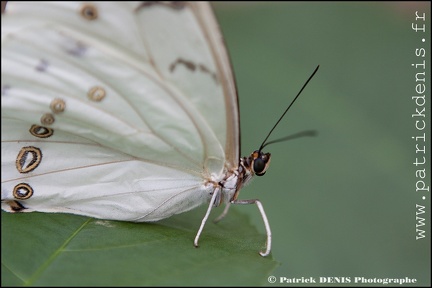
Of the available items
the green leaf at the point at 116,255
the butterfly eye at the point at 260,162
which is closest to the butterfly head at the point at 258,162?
the butterfly eye at the point at 260,162

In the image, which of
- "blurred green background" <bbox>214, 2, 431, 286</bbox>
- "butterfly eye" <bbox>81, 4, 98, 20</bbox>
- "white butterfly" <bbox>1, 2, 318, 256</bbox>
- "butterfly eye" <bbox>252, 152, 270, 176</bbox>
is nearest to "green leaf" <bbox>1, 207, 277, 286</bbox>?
"white butterfly" <bbox>1, 2, 318, 256</bbox>

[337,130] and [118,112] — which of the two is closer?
[118,112]

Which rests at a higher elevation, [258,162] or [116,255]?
[258,162]

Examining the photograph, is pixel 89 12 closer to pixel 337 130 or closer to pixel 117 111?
pixel 117 111

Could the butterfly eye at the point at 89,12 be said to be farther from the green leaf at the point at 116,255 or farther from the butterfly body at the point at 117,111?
the green leaf at the point at 116,255

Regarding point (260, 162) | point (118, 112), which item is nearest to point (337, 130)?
point (260, 162)

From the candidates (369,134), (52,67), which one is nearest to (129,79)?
(52,67)

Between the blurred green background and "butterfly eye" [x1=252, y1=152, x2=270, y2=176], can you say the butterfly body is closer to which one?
"butterfly eye" [x1=252, y1=152, x2=270, y2=176]
